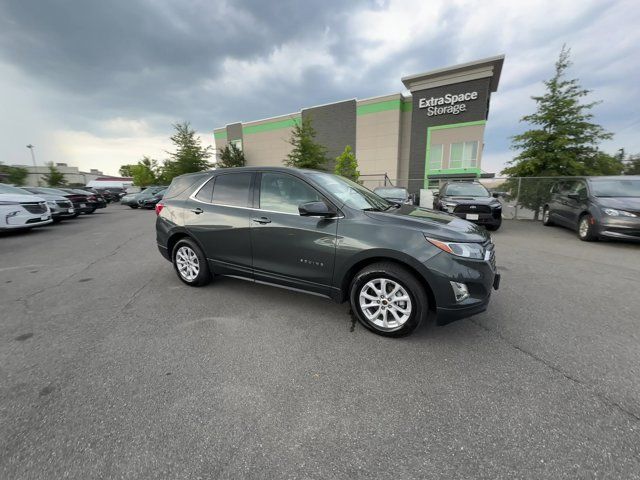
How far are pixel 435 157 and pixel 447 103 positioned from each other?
15.2 ft

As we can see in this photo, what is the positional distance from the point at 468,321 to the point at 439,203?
269 inches

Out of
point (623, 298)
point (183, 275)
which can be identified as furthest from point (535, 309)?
point (183, 275)

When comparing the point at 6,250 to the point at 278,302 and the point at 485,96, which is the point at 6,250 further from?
the point at 485,96

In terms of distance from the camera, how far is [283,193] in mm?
3395

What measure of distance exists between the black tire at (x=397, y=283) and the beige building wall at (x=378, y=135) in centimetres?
2790

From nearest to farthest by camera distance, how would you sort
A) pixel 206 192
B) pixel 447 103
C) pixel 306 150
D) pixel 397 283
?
pixel 397 283 < pixel 206 192 < pixel 306 150 < pixel 447 103

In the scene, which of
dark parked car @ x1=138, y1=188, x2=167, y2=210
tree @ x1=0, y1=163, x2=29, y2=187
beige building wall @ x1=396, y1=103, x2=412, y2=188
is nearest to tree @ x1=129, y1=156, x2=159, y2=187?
tree @ x1=0, y1=163, x2=29, y2=187

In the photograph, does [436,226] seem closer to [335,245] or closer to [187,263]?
[335,245]

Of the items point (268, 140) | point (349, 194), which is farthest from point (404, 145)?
point (349, 194)

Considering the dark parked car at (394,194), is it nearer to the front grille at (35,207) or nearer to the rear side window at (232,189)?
the rear side window at (232,189)

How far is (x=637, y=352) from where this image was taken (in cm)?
255

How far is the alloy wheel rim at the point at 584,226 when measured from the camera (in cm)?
711

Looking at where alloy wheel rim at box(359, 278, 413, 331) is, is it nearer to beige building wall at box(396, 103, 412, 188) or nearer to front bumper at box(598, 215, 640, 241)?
front bumper at box(598, 215, 640, 241)

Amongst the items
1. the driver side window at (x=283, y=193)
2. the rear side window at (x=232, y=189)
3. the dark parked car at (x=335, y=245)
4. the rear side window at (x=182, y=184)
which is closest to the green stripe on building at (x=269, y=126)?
the rear side window at (x=182, y=184)
